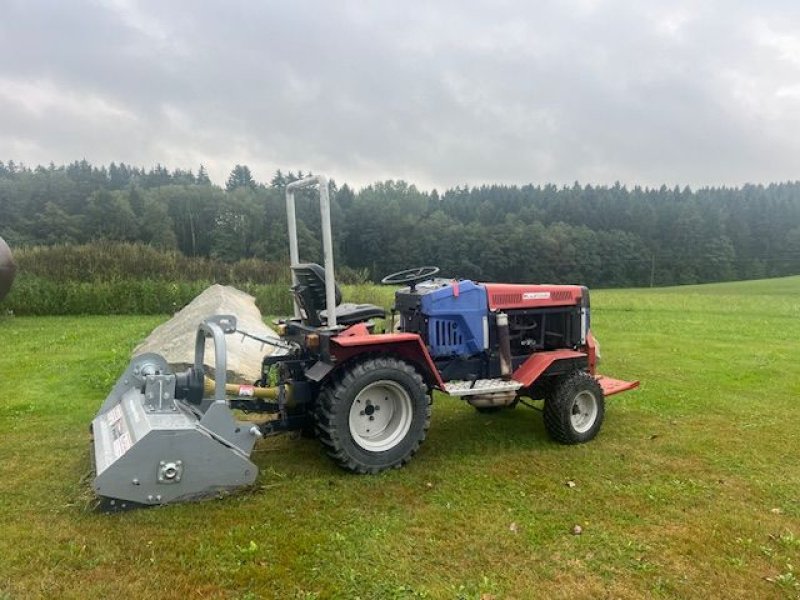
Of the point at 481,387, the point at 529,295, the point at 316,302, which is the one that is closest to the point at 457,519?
the point at 481,387

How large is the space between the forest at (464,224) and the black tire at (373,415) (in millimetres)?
23091

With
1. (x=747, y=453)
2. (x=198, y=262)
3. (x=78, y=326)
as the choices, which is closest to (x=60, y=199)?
(x=198, y=262)

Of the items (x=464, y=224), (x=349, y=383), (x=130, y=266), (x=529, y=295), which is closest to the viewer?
(x=349, y=383)

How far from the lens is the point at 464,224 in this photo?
2228 inches

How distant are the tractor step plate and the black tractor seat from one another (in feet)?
2.60

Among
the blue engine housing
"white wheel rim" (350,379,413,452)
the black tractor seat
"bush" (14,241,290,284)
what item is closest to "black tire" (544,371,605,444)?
the blue engine housing

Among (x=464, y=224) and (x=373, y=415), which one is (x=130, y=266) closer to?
(x=373, y=415)

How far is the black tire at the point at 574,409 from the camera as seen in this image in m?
5.02

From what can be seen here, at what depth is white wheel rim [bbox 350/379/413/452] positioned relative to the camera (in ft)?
14.3

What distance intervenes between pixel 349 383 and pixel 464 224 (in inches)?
2101

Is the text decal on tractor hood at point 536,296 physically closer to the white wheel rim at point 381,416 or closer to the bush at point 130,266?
the white wheel rim at point 381,416

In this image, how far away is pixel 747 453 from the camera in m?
4.92

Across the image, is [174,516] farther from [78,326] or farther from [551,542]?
[78,326]

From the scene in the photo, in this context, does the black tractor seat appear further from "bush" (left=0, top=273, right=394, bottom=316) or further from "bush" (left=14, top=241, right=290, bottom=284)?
"bush" (left=14, top=241, right=290, bottom=284)
